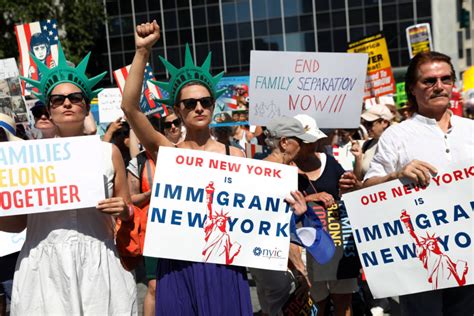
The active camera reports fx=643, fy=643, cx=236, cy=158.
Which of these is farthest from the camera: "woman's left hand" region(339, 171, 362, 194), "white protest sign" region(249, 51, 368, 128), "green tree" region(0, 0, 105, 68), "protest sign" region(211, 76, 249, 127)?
"green tree" region(0, 0, 105, 68)

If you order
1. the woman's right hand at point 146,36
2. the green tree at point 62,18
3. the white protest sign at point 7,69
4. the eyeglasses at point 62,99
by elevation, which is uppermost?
the green tree at point 62,18

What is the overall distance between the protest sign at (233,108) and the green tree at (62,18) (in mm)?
15461

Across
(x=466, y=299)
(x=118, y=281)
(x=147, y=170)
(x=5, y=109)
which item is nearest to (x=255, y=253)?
(x=118, y=281)

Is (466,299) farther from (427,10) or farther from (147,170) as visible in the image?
(427,10)

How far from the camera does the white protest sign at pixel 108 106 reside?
9336 mm

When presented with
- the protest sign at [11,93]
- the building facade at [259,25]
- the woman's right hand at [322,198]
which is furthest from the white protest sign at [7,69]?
the building facade at [259,25]

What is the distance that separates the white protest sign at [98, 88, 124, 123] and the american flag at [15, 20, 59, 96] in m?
2.15

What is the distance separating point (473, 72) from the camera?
861 centimetres

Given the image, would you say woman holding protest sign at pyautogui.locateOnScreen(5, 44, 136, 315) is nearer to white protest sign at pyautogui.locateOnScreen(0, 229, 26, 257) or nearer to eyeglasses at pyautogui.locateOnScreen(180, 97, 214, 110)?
eyeglasses at pyautogui.locateOnScreen(180, 97, 214, 110)

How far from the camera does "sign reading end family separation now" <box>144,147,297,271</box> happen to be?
3.43 metres

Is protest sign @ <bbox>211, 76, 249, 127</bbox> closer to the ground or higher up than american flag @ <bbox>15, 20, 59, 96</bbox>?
closer to the ground

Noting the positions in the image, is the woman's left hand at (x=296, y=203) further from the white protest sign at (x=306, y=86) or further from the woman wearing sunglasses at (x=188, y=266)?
the white protest sign at (x=306, y=86)

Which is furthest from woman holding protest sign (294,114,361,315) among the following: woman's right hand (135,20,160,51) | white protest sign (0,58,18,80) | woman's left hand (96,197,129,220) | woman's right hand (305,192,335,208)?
white protest sign (0,58,18,80)

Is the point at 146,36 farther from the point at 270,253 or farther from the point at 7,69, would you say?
the point at 7,69
